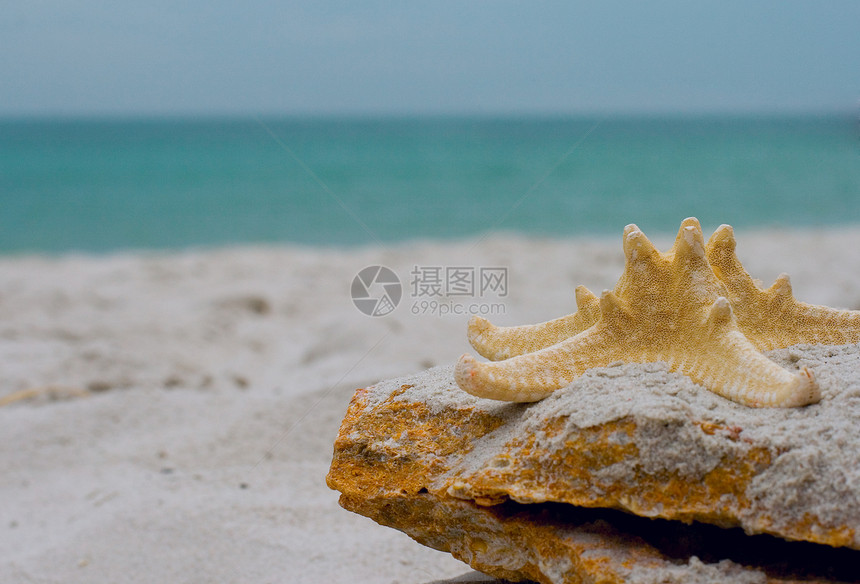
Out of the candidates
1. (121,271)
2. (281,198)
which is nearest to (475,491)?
(121,271)

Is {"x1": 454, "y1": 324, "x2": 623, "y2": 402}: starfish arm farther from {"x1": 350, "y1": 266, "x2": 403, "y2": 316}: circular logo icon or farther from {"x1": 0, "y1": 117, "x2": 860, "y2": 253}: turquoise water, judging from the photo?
{"x1": 350, "y1": 266, "x2": 403, "y2": 316}: circular logo icon

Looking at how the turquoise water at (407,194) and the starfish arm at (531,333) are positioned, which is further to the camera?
the turquoise water at (407,194)

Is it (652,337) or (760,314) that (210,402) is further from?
(760,314)

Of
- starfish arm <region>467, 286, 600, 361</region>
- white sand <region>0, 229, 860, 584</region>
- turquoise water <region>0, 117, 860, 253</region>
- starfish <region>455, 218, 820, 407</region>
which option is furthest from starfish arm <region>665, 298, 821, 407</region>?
turquoise water <region>0, 117, 860, 253</region>

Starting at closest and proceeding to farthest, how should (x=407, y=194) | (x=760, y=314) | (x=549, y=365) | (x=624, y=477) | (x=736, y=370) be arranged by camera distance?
(x=624, y=477) < (x=736, y=370) < (x=549, y=365) < (x=760, y=314) < (x=407, y=194)

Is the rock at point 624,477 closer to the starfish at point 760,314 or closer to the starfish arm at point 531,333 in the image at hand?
the starfish at point 760,314

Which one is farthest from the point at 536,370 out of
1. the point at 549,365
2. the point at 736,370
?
the point at 736,370

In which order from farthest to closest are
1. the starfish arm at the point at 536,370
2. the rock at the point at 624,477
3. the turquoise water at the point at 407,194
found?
the turquoise water at the point at 407,194
the starfish arm at the point at 536,370
the rock at the point at 624,477

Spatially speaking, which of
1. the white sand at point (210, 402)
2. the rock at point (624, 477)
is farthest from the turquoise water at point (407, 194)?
the rock at point (624, 477)
